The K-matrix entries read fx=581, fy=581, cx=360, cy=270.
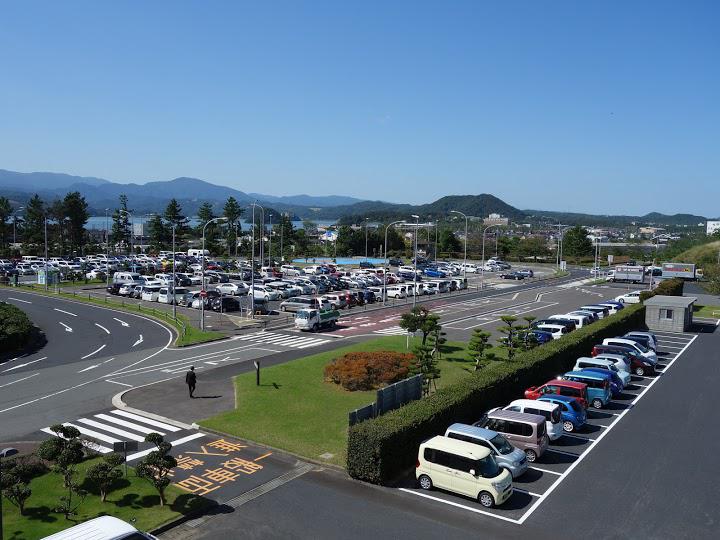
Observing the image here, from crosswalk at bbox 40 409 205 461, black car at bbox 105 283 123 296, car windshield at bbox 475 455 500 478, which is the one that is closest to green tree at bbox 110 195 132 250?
black car at bbox 105 283 123 296

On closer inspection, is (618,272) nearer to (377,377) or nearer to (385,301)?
(385,301)

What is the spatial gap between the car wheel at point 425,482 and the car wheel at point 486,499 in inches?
61.5

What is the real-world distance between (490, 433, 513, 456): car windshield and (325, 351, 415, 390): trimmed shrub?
912 cm

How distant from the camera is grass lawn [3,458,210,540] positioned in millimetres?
13797

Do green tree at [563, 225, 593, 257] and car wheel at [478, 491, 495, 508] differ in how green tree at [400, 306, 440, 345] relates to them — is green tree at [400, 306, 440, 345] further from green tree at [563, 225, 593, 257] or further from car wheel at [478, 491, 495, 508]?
green tree at [563, 225, 593, 257]

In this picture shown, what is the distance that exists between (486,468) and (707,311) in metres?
51.5

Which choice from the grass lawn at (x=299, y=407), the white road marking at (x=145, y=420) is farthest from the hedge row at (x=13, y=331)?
the grass lawn at (x=299, y=407)

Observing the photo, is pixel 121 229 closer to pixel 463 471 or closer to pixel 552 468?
pixel 552 468

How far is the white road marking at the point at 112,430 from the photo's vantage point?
68.1 ft

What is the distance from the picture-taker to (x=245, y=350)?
36500 mm

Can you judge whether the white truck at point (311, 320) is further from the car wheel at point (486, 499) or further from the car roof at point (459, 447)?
the car wheel at point (486, 499)

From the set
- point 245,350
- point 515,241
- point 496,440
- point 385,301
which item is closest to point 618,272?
point 385,301

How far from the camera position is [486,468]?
15938 mm

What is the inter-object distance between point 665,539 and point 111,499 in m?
14.1
